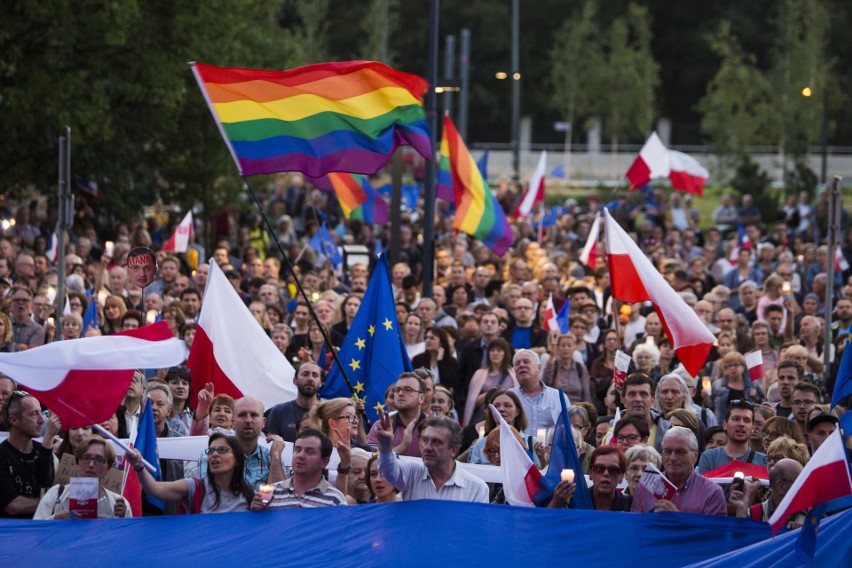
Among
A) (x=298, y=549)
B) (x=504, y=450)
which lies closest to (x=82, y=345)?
(x=298, y=549)

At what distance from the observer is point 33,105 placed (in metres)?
23.5

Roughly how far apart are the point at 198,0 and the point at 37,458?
16.6m

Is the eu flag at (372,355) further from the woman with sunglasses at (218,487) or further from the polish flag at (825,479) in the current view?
the polish flag at (825,479)

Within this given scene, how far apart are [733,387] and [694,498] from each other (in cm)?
544

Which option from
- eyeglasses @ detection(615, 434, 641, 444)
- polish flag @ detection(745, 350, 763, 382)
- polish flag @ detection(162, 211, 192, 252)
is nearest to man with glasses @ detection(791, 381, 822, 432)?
eyeglasses @ detection(615, 434, 641, 444)

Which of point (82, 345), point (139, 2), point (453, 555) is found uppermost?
point (139, 2)

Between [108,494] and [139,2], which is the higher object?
[139,2]

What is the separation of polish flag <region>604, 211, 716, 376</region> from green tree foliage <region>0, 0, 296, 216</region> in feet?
40.5

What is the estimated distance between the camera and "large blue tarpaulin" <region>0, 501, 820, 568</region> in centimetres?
812

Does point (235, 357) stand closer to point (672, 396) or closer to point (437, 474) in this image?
point (672, 396)

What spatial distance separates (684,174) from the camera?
27828 millimetres

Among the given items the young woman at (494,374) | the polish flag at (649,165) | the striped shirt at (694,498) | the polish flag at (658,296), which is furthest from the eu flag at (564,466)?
the polish flag at (649,165)

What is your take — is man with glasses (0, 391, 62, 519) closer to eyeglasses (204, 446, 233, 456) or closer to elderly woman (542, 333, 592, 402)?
eyeglasses (204, 446, 233, 456)

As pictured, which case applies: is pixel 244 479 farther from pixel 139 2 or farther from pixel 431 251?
pixel 139 2
